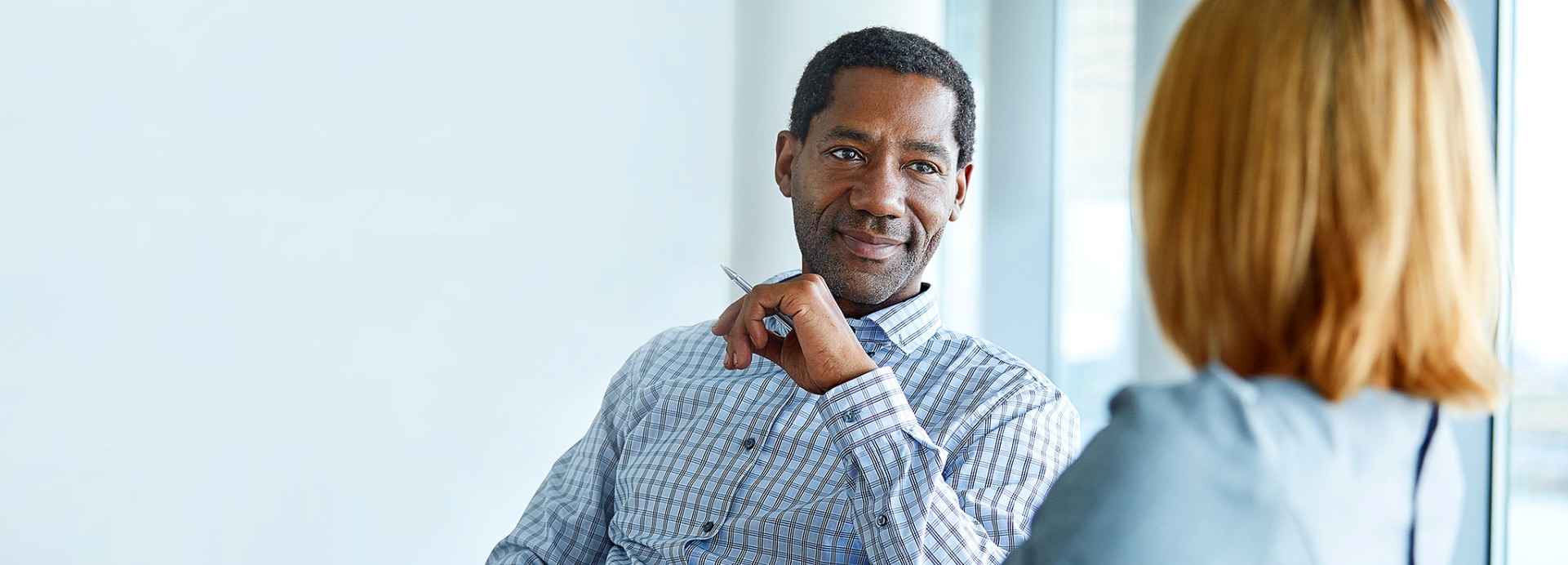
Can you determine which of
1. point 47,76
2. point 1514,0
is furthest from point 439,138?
point 1514,0

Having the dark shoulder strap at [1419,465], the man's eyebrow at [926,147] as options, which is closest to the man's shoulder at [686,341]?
the man's eyebrow at [926,147]

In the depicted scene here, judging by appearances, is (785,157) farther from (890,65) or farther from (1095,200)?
(1095,200)

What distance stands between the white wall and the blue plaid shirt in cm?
34

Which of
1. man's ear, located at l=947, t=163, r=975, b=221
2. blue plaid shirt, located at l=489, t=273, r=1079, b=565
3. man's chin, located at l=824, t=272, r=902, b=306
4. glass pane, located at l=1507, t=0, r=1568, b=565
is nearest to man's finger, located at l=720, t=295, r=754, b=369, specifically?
blue plaid shirt, located at l=489, t=273, r=1079, b=565

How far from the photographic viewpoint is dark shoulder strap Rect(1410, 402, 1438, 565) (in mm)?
724

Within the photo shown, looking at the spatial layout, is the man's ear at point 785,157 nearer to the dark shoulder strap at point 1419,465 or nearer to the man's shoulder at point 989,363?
the man's shoulder at point 989,363

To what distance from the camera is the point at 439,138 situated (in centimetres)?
200

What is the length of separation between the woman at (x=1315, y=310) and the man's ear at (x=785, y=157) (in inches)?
46.4

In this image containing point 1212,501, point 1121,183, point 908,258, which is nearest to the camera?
point 1212,501

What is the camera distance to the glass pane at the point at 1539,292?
63.0 inches

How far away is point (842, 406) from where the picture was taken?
1.33 metres

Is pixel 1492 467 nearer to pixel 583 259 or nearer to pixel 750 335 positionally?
pixel 750 335

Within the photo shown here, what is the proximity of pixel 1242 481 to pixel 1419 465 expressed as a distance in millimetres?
153

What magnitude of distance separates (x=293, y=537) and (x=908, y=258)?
3.62 feet
